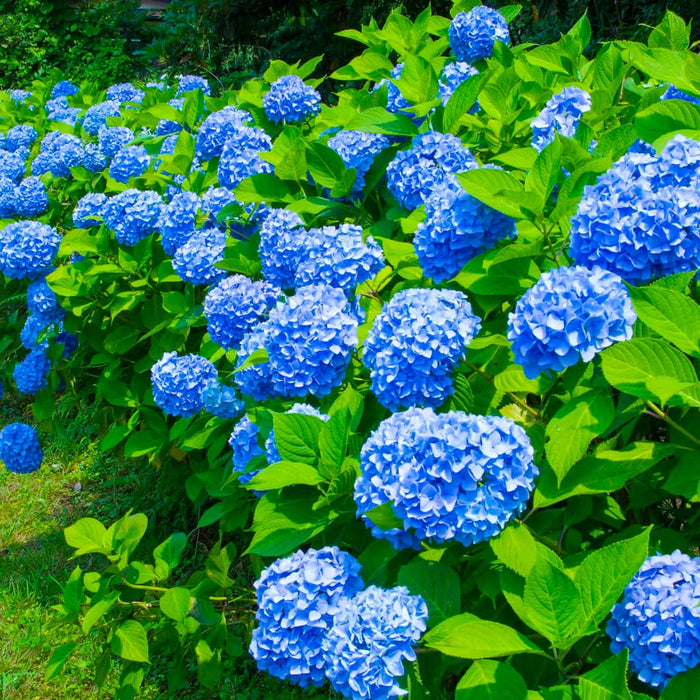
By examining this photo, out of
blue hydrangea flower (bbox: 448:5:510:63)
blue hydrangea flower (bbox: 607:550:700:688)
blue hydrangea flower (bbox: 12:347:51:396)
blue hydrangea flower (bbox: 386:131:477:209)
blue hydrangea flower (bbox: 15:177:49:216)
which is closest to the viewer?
blue hydrangea flower (bbox: 607:550:700:688)

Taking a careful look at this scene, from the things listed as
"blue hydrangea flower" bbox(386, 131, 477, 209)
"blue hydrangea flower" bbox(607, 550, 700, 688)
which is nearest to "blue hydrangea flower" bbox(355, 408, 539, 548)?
"blue hydrangea flower" bbox(607, 550, 700, 688)

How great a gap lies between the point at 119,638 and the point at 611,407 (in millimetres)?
1770

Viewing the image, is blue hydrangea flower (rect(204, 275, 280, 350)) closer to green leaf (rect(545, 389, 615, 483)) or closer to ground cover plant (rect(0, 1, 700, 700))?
ground cover plant (rect(0, 1, 700, 700))

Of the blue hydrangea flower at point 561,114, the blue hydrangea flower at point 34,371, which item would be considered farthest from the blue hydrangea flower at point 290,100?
the blue hydrangea flower at point 34,371

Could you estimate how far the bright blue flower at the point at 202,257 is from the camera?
2.74 meters

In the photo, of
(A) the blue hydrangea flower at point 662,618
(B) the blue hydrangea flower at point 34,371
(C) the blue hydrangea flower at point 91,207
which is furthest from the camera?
(B) the blue hydrangea flower at point 34,371

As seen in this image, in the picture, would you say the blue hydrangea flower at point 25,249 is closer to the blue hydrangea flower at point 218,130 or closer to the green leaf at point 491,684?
the blue hydrangea flower at point 218,130

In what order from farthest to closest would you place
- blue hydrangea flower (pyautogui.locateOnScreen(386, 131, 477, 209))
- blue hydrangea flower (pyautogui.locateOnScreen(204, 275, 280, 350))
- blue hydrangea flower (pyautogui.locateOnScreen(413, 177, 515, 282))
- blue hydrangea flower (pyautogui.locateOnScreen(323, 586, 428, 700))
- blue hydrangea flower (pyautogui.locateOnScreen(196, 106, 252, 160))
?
blue hydrangea flower (pyautogui.locateOnScreen(196, 106, 252, 160)) → blue hydrangea flower (pyautogui.locateOnScreen(204, 275, 280, 350)) → blue hydrangea flower (pyautogui.locateOnScreen(386, 131, 477, 209)) → blue hydrangea flower (pyautogui.locateOnScreen(413, 177, 515, 282)) → blue hydrangea flower (pyautogui.locateOnScreen(323, 586, 428, 700))

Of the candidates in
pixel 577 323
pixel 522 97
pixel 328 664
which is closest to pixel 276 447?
pixel 328 664

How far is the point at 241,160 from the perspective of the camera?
9.42ft

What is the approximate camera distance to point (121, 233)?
3.39 m

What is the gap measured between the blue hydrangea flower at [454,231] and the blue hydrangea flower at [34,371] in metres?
2.90

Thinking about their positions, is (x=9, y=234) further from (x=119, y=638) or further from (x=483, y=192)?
(x=483, y=192)

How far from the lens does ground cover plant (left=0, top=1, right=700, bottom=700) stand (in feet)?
4.21
